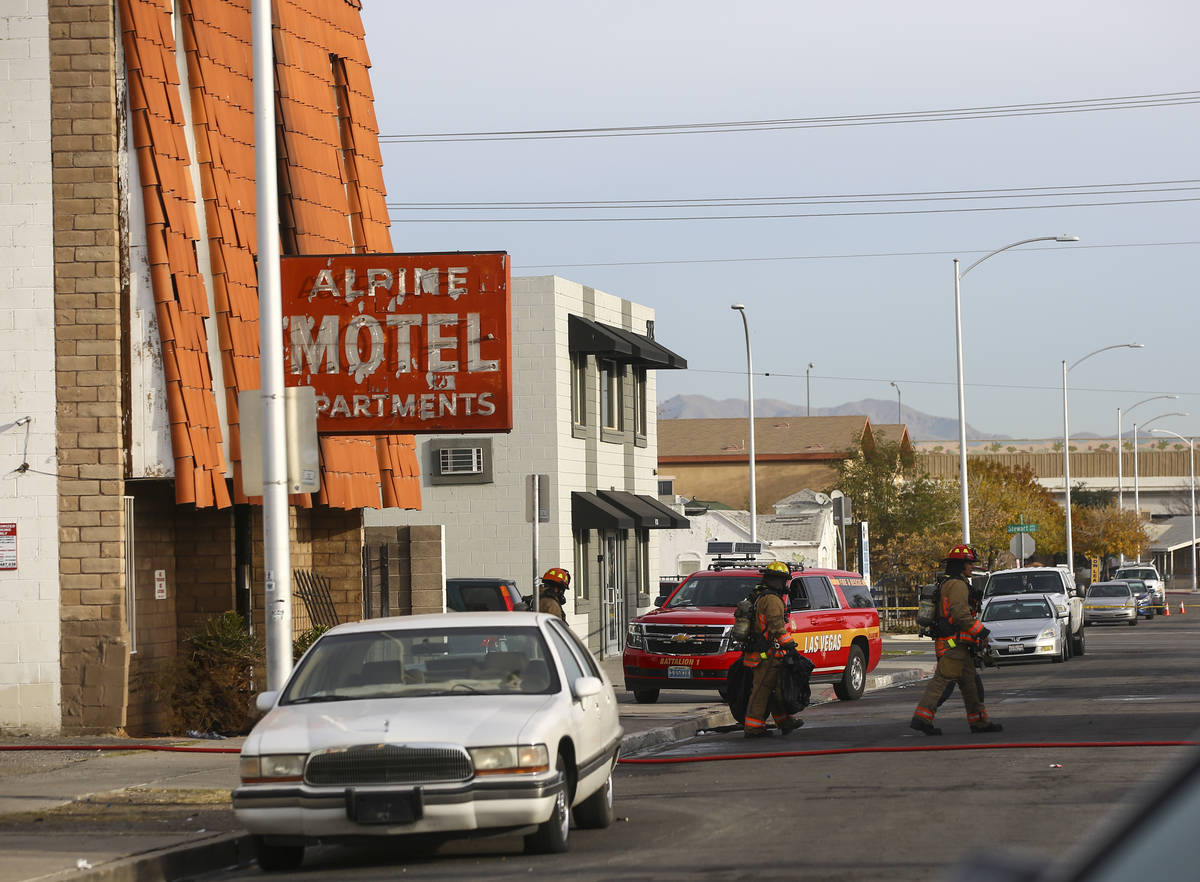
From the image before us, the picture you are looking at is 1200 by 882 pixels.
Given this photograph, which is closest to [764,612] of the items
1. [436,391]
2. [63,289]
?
[436,391]

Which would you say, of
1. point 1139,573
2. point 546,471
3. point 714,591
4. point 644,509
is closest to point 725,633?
point 714,591

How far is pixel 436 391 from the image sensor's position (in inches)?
685

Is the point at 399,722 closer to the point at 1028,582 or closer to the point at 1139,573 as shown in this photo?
the point at 1028,582

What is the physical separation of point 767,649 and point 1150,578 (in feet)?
176

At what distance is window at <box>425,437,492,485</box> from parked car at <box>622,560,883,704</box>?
8.77m

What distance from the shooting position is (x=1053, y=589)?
3659 cm

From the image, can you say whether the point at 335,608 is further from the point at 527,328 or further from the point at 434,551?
the point at 527,328

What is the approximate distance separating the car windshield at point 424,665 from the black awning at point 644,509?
23.8 m

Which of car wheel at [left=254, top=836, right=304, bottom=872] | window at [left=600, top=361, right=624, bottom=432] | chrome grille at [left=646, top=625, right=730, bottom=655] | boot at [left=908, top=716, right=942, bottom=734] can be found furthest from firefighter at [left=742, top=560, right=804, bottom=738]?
window at [left=600, top=361, right=624, bottom=432]

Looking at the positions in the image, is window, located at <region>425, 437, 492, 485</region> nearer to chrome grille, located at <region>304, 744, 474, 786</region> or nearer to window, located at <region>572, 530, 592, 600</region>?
window, located at <region>572, 530, 592, 600</region>

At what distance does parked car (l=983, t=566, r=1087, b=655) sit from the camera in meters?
34.2

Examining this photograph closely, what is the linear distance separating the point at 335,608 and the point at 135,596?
143 inches

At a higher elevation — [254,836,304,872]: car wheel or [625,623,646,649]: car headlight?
[625,623,646,649]: car headlight

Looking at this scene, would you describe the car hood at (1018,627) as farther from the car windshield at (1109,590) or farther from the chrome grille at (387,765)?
the car windshield at (1109,590)
